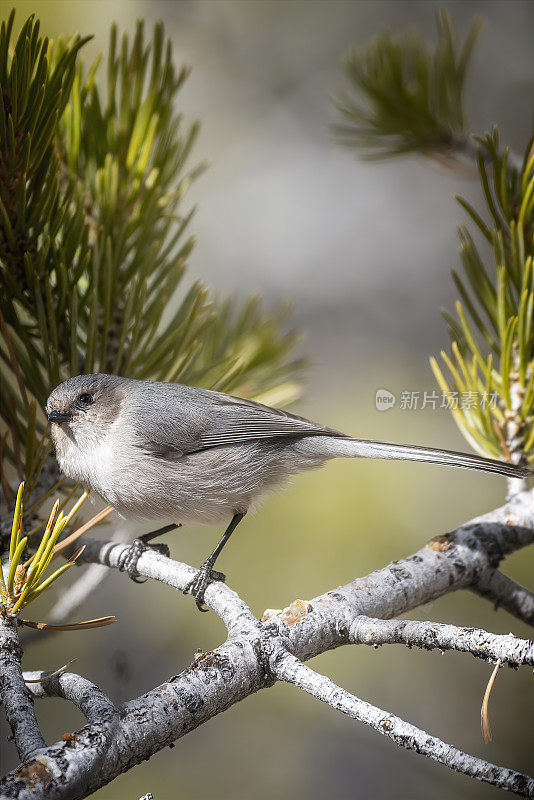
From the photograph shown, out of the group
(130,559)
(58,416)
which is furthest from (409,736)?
(58,416)

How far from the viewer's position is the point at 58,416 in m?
1.17

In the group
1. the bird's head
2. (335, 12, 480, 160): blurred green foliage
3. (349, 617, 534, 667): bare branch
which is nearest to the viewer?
(349, 617, 534, 667): bare branch

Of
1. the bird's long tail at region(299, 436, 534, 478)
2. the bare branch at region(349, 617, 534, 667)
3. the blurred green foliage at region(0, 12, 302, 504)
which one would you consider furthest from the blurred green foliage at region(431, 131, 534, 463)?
the bare branch at region(349, 617, 534, 667)

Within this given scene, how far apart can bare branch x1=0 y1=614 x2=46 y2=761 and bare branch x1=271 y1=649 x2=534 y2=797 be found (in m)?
0.26

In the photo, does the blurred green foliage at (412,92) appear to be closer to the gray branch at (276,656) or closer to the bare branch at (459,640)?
the gray branch at (276,656)

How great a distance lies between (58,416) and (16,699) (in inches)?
21.0

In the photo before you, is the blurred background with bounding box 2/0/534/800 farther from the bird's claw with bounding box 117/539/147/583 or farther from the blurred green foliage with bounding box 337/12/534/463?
the blurred green foliage with bounding box 337/12/534/463

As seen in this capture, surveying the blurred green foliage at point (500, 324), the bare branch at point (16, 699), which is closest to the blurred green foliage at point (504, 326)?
the blurred green foliage at point (500, 324)

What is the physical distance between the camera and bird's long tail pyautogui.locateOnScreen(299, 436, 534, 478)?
110cm

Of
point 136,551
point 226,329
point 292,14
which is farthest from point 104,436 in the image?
point 292,14

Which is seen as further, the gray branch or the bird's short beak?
the bird's short beak

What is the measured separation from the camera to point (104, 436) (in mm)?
1380

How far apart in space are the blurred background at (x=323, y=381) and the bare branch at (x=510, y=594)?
1.68 ft

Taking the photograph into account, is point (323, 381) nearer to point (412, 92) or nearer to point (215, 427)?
point (412, 92)
